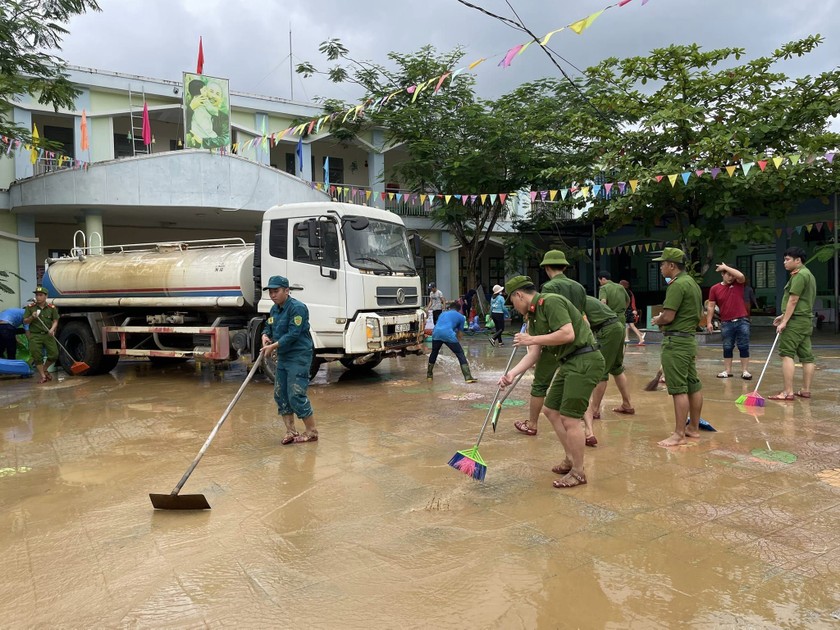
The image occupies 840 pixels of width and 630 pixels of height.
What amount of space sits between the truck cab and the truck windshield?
0.02 metres

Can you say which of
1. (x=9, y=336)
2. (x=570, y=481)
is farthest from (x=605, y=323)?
(x=9, y=336)

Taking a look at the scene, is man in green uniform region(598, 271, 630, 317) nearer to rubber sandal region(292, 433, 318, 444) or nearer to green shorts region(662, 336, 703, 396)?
green shorts region(662, 336, 703, 396)

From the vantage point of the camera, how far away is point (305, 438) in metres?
6.26

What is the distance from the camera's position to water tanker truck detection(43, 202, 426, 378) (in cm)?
905

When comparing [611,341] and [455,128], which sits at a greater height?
[455,128]

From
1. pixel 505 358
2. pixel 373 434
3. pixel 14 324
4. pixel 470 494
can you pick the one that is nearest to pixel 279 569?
pixel 470 494

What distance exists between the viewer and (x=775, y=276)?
839 inches

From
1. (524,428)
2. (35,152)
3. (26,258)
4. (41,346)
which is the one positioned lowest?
(524,428)

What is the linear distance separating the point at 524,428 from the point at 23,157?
16.7 meters

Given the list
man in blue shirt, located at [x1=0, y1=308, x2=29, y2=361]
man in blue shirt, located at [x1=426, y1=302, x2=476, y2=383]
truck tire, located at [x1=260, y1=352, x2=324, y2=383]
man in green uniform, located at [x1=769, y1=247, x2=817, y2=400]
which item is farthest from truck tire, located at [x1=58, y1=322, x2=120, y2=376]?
man in green uniform, located at [x1=769, y1=247, x2=817, y2=400]

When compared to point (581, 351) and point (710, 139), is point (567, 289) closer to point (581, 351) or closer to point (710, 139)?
point (581, 351)

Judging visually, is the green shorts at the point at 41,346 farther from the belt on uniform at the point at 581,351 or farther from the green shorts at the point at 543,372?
the belt on uniform at the point at 581,351

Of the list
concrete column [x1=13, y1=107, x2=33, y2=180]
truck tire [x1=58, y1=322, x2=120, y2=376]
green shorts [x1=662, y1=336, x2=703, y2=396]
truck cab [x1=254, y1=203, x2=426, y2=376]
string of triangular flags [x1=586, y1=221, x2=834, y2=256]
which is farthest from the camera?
string of triangular flags [x1=586, y1=221, x2=834, y2=256]

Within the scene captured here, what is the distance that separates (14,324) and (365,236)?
785 cm
